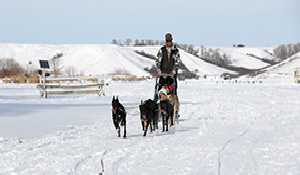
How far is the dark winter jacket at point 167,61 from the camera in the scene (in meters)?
11.7

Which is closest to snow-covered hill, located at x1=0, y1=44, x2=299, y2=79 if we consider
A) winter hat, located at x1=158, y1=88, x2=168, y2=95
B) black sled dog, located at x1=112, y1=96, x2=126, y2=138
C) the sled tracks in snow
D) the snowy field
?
the snowy field

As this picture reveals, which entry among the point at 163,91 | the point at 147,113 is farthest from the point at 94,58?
the point at 147,113

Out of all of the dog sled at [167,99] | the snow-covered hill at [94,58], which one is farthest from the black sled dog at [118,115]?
the snow-covered hill at [94,58]

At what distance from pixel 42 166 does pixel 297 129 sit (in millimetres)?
6032

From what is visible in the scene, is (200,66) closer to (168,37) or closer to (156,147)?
(168,37)

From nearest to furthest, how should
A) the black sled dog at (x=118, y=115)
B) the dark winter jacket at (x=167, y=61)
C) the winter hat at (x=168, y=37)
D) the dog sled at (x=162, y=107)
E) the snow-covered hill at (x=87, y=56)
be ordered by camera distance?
the black sled dog at (x=118, y=115), the dog sled at (x=162, y=107), the winter hat at (x=168, y=37), the dark winter jacket at (x=167, y=61), the snow-covered hill at (x=87, y=56)

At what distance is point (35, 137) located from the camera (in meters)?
10.7

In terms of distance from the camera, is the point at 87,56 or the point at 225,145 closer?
the point at 225,145

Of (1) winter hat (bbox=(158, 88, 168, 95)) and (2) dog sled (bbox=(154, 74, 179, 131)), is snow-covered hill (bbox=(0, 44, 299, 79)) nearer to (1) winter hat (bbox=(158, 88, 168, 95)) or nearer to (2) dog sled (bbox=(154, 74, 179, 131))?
(2) dog sled (bbox=(154, 74, 179, 131))

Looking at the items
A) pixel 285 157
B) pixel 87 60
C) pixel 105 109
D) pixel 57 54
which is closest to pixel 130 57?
pixel 87 60

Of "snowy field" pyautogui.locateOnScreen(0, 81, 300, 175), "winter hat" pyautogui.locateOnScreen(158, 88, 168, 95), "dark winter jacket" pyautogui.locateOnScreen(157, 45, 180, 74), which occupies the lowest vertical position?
"snowy field" pyautogui.locateOnScreen(0, 81, 300, 175)

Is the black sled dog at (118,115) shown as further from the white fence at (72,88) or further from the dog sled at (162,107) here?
the white fence at (72,88)

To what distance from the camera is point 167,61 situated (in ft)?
38.3

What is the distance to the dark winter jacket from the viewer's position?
11.7m
